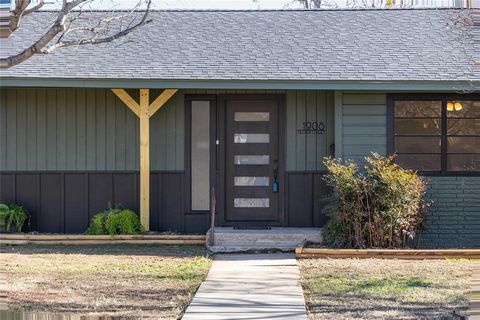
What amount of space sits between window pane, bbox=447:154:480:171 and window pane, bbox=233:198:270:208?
315 centimetres

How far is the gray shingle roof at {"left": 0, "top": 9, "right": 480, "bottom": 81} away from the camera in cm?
1334

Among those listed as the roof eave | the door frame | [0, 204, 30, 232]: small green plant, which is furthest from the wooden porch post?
[0, 204, 30, 232]: small green plant

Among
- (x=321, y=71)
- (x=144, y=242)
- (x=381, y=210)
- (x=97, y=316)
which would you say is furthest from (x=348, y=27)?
(x=97, y=316)

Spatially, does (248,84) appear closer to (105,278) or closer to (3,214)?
(105,278)

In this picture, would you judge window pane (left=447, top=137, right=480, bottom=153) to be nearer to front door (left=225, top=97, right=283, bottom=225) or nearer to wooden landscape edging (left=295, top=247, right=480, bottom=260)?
wooden landscape edging (left=295, top=247, right=480, bottom=260)

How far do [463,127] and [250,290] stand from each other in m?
5.89

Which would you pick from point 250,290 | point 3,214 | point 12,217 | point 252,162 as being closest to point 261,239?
point 252,162

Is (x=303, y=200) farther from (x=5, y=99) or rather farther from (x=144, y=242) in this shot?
(x=5, y=99)

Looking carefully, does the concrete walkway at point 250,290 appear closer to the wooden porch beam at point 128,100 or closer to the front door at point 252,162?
the front door at point 252,162

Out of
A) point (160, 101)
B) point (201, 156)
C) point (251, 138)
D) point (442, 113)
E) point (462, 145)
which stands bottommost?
point (201, 156)

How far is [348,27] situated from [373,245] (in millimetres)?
4829

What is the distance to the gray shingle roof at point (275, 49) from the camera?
13344mm

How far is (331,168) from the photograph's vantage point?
1271 centimetres

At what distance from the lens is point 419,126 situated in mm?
13609
